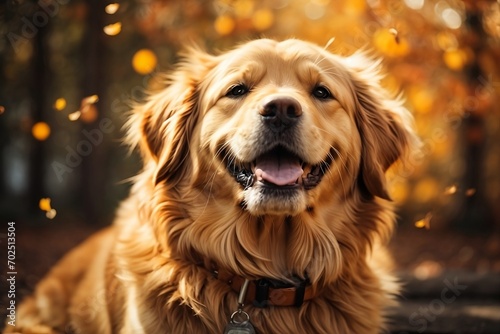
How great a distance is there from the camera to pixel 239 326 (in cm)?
288

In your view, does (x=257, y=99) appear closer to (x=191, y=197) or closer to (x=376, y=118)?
(x=191, y=197)

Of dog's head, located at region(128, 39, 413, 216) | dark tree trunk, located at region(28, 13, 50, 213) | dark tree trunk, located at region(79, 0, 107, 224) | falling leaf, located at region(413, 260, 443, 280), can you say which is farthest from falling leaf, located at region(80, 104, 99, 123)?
falling leaf, located at region(413, 260, 443, 280)

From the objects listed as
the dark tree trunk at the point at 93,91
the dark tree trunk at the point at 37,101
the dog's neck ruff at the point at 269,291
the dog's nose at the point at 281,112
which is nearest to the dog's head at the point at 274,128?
the dog's nose at the point at 281,112

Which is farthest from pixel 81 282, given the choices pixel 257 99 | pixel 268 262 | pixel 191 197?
pixel 257 99

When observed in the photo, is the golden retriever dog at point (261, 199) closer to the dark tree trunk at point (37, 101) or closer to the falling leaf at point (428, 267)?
the falling leaf at point (428, 267)

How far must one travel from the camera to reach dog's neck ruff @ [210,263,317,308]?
302 cm

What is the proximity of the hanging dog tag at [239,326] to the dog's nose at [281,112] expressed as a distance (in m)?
1.02

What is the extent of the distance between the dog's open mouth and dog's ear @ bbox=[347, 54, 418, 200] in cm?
40

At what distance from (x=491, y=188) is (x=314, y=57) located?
366 inches

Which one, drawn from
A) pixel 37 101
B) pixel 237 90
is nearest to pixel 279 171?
pixel 237 90

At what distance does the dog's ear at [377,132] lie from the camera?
3346 millimetres

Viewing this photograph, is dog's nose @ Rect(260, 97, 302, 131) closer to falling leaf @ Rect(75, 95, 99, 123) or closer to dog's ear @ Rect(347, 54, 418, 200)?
dog's ear @ Rect(347, 54, 418, 200)

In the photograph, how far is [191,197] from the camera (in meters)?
3.23

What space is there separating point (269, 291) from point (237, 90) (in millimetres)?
1172
